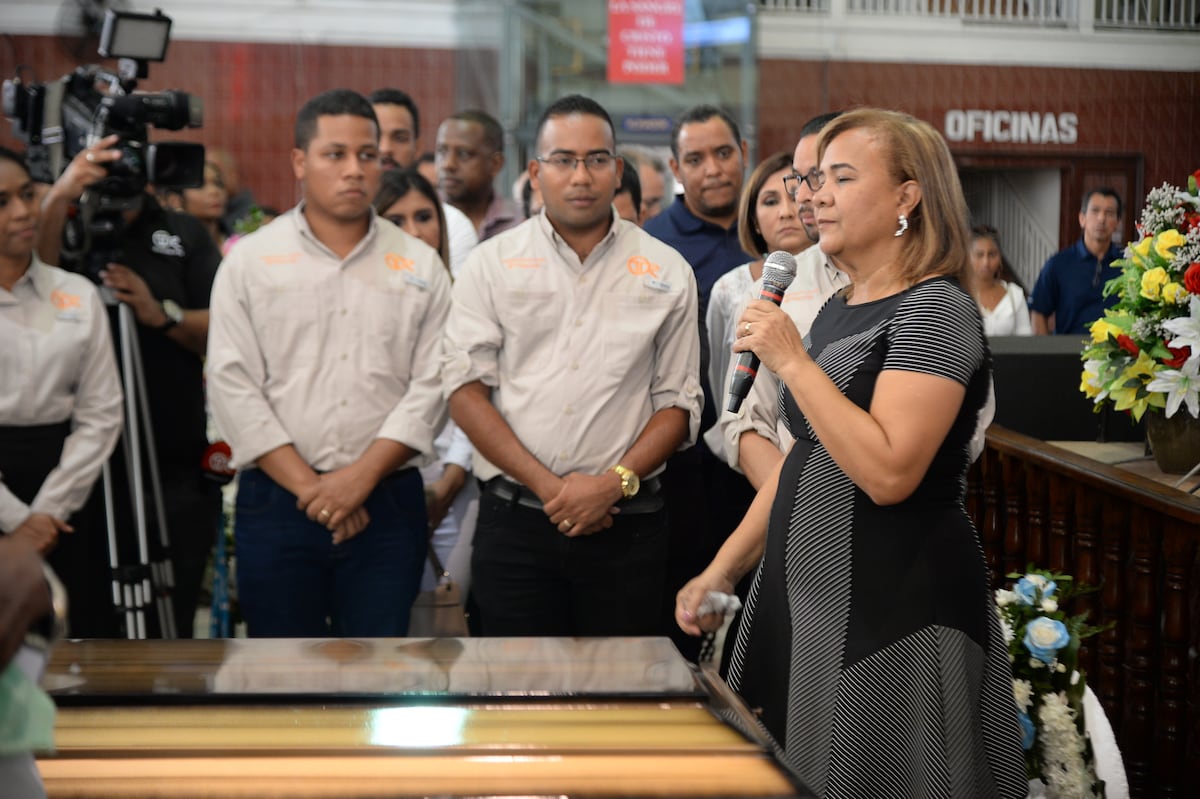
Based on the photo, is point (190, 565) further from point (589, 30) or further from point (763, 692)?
point (589, 30)

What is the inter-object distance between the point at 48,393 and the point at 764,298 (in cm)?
189

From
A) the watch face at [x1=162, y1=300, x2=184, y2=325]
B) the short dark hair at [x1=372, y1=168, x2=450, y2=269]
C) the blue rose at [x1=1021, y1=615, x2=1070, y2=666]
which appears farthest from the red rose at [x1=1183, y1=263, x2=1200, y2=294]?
the watch face at [x1=162, y1=300, x2=184, y2=325]

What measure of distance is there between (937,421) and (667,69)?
22.0 ft

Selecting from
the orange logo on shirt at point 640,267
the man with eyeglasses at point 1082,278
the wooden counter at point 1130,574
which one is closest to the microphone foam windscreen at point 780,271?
the orange logo on shirt at point 640,267

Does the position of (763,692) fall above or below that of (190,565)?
above

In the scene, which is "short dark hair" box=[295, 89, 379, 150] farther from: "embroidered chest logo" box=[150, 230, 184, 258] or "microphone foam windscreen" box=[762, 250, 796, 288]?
"microphone foam windscreen" box=[762, 250, 796, 288]

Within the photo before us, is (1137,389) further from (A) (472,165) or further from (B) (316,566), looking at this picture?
(A) (472,165)

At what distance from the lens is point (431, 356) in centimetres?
283

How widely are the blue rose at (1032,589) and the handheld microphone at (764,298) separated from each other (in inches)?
32.1

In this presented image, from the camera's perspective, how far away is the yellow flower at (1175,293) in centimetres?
290

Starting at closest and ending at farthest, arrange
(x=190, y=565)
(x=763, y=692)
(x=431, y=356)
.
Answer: (x=763, y=692) → (x=431, y=356) → (x=190, y=565)

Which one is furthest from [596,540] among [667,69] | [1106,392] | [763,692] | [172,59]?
[172,59]

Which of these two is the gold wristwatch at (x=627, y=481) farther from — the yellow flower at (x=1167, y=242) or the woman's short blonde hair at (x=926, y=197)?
the yellow flower at (x=1167, y=242)

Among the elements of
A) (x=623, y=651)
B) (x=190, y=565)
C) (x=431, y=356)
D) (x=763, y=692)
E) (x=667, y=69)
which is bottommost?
(x=190, y=565)
